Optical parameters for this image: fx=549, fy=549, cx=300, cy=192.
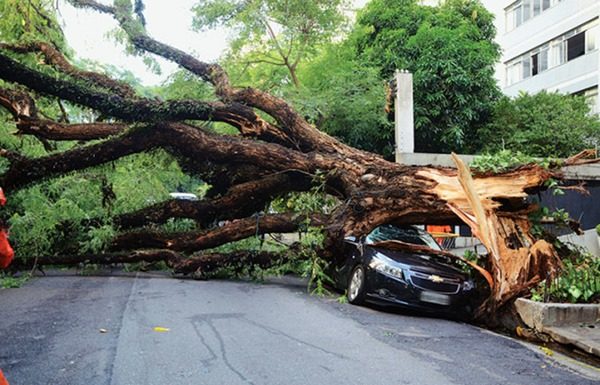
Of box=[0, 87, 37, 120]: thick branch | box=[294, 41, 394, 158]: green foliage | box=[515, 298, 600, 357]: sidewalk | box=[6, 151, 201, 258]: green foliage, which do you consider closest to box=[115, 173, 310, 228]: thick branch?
box=[6, 151, 201, 258]: green foliage

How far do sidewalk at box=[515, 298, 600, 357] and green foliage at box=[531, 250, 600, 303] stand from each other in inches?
9.4

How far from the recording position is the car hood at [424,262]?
8.44 meters

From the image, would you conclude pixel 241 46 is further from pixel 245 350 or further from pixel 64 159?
pixel 245 350

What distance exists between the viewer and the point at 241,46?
21500mm

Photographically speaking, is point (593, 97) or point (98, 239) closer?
point (98, 239)

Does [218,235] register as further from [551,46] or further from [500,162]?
[551,46]

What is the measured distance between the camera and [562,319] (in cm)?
729

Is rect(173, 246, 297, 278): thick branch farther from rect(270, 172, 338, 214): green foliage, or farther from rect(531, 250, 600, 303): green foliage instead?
rect(531, 250, 600, 303): green foliage

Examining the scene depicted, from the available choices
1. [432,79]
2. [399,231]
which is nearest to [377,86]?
[432,79]

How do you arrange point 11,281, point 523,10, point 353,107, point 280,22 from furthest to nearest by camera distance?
point 523,10 → point 280,22 → point 353,107 → point 11,281

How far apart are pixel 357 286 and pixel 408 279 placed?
0.96 metres

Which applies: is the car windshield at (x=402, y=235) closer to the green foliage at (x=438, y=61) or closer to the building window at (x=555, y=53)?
the green foliage at (x=438, y=61)

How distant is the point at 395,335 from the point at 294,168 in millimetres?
5477

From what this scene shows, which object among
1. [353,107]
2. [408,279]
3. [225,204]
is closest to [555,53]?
[353,107]
